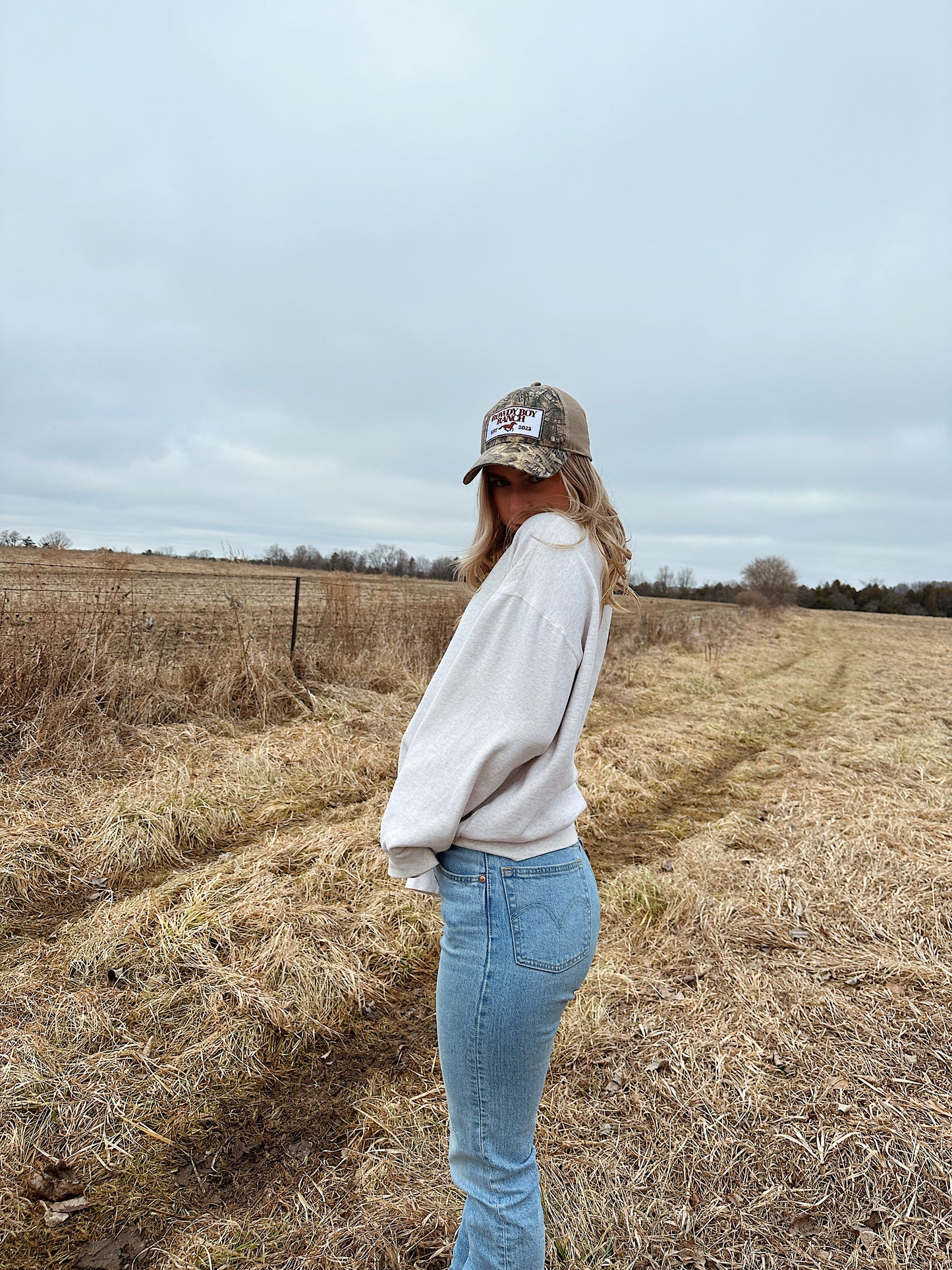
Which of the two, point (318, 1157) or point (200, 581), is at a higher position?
point (200, 581)

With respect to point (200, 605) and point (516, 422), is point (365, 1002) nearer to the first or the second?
point (516, 422)

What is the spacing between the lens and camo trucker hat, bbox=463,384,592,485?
123 centimetres

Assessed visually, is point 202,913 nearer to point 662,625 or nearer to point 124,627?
point 124,627

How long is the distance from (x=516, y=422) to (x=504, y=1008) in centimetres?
104

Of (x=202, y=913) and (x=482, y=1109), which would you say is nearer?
(x=482, y=1109)

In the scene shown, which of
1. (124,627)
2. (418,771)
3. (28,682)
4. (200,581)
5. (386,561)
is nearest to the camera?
(418,771)

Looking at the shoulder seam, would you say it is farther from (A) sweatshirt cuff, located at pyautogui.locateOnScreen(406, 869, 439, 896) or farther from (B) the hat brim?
(A) sweatshirt cuff, located at pyautogui.locateOnScreen(406, 869, 439, 896)

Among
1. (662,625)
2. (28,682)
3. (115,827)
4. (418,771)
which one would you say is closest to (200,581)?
(28,682)

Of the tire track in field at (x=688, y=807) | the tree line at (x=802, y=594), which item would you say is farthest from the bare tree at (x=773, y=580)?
the tire track in field at (x=688, y=807)

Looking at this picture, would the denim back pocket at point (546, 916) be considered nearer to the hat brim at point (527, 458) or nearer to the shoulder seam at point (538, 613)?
the shoulder seam at point (538, 613)

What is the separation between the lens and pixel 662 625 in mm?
16859

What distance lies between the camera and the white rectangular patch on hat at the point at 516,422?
49.4 inches

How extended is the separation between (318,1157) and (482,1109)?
4.65 feet

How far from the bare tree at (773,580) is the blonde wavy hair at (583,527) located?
168ft
